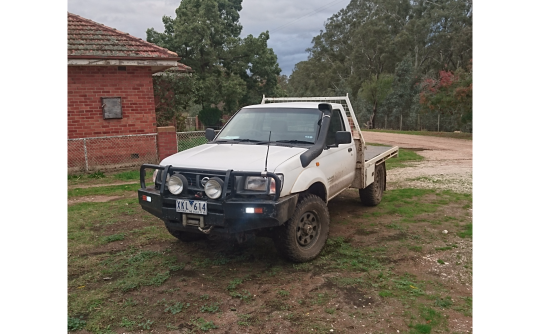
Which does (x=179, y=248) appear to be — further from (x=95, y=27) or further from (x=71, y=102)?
(x=95, y=27)

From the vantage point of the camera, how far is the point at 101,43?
11430mm

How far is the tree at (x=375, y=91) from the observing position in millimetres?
Result: 39500

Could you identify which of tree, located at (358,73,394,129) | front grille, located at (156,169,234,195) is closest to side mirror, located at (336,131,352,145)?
front grille, located at (156,169,234,195)

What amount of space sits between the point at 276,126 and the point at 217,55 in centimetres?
2401

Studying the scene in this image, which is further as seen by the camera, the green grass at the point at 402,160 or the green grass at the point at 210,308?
the green grass at the point at 402,160

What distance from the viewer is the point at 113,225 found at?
6.38 metres

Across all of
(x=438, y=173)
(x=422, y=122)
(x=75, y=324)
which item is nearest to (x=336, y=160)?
(x=75, y=324)

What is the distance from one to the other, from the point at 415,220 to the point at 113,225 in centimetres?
472

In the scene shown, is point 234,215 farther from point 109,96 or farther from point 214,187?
point 109,96

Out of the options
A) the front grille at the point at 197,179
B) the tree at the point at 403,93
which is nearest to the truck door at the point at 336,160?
the front grille at the point at 197,179

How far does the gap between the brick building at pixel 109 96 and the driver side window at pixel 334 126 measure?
22.7 ft

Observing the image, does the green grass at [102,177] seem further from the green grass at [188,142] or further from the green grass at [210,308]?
the green grass at [210,308]

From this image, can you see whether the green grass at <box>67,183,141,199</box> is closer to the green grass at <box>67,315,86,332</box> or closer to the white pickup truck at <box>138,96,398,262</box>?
the white pickup truck at <box>138,96,398,262</box>

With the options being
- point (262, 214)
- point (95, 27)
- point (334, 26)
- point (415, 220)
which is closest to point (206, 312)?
point (262, 214)
